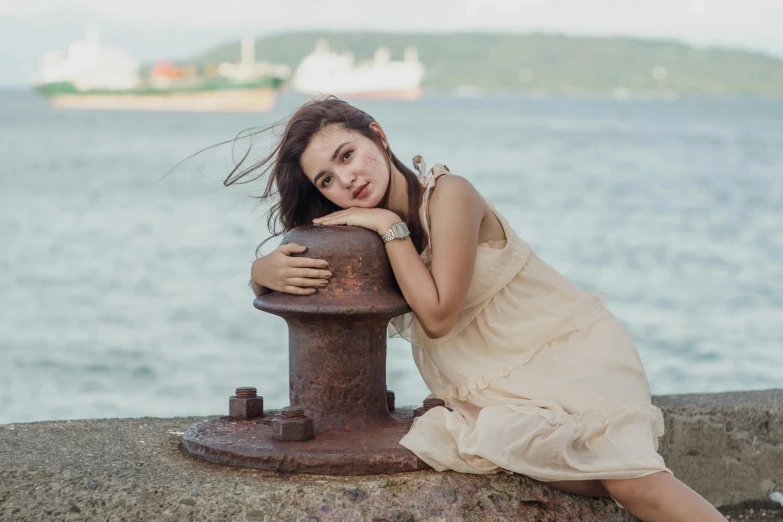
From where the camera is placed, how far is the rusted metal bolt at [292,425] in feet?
9.55

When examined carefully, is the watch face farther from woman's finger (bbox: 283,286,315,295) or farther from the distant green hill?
the distant green hill

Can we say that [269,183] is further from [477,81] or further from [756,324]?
[477,81]

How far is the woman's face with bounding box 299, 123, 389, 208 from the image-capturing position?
10.5 ft

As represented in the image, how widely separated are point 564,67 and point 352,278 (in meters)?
124

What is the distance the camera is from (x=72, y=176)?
3162 centimetres

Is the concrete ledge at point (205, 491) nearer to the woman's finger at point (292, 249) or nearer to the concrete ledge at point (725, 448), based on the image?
the woman's finger at point (292, 249)

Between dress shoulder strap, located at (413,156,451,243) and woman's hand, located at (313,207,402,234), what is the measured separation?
0.33 ft

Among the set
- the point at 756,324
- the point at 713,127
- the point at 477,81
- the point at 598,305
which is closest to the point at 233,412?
the point at 598,305

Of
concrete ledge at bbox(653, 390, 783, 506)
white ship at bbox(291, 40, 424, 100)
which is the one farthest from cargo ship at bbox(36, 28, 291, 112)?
concrete ledge at bbox(653, 390, 783, 506)

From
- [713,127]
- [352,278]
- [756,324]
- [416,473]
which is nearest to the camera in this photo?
[416,473]

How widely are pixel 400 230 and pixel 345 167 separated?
281mm

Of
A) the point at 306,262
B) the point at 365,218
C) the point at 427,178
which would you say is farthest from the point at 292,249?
the point at 427,178

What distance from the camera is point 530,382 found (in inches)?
119

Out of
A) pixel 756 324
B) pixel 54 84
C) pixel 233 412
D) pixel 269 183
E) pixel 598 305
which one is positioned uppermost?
pixel 54 84
